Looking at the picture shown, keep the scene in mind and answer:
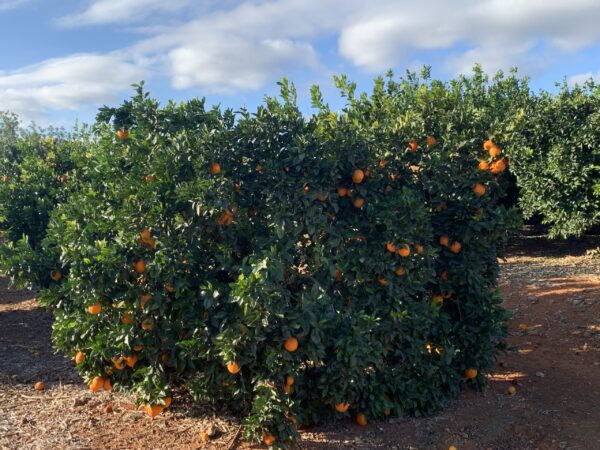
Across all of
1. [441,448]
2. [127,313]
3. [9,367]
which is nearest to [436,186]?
[441,448]

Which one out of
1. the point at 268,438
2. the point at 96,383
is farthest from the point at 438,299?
the point at 96,383

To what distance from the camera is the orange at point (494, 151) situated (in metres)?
4.38

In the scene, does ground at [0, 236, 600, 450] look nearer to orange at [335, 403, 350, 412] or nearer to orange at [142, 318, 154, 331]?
orange at [335, 403, 350, 412]

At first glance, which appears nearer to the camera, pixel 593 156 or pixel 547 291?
pixel 547 291

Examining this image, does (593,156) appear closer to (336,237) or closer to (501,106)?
(501,106)

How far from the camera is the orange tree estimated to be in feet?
12.0

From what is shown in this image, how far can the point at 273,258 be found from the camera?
346cm

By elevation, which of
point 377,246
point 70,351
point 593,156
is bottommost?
point 70,351

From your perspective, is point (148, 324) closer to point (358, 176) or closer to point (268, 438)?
point (268, 438)

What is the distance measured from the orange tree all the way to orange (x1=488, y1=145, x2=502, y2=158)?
0.50 ft

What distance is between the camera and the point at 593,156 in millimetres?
10719

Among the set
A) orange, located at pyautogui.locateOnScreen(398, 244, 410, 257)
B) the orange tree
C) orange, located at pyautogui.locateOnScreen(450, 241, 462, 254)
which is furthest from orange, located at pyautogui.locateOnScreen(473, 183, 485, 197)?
orange, located at pyautogui.locateOnScreen(398, 244, 410, 257)

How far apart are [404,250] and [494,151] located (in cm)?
112

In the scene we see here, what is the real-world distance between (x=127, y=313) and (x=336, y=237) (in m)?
1.54
